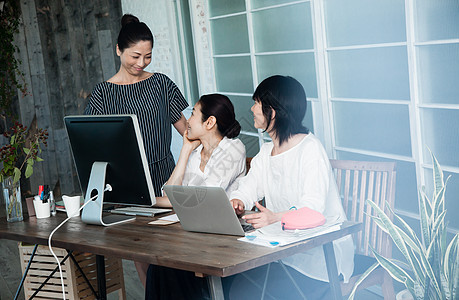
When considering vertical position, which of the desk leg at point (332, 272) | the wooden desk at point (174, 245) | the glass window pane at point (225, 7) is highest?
the glass window pane at point (225, 7)

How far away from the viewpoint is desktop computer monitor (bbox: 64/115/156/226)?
261 centimetres

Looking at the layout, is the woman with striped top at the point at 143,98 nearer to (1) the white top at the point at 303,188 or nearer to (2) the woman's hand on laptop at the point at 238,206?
(1) the white top at the point at 303,188

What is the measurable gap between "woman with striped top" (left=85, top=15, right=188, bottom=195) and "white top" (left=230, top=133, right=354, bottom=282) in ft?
2.72

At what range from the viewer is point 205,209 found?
90.6 inches

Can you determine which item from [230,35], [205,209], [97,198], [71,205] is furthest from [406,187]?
[230,35]

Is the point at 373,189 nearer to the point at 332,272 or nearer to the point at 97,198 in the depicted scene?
the point at 332,272

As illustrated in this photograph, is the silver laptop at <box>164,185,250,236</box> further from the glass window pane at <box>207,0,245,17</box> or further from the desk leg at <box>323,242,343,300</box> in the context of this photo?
the glass window pane at <box>207,0,245,17</box>

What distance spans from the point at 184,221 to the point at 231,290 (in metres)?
0.42

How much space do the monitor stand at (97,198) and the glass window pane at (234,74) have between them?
2026 mm

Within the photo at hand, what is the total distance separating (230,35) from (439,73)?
2.26 metres

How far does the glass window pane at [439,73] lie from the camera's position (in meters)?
2.70

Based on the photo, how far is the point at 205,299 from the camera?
275 cm

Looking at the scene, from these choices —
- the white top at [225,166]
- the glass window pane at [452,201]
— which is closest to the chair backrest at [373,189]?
the glass window pane at [452,201]

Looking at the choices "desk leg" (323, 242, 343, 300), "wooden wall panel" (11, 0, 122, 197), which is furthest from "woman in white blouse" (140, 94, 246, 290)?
"wooden wall panel" (11, 0, 122, 197)
